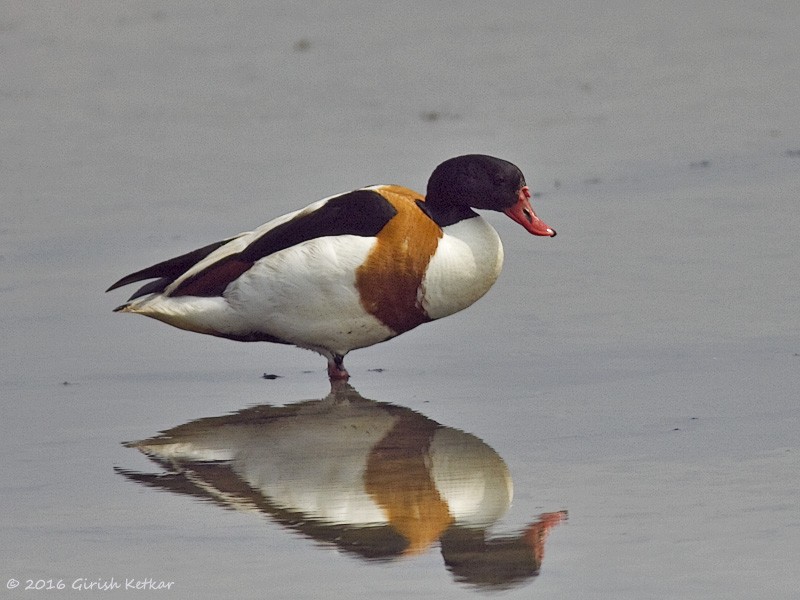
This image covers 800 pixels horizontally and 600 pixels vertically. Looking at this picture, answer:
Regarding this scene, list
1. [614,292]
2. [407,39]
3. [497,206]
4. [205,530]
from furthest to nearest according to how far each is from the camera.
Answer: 1. [407,39]
2. [614,292]
3. [497,206]
4. [205,530]

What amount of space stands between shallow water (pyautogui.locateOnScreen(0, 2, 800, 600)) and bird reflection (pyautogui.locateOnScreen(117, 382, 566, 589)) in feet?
0.05

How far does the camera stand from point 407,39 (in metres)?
13.2

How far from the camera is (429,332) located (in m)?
7.38

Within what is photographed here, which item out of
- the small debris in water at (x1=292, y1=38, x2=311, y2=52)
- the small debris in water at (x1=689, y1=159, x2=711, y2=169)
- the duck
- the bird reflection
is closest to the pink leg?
the duck

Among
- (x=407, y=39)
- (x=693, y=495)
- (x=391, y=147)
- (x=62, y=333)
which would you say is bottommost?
(x=693, y=495)

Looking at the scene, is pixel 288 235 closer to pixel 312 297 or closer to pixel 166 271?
pixel 312 297

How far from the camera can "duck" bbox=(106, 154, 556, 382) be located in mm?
6660

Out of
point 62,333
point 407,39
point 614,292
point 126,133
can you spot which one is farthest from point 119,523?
point 407,39

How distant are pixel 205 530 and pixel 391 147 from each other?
5.60 metres

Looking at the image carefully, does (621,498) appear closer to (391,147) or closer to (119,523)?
(119,523)

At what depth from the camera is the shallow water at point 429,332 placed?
15.4ft

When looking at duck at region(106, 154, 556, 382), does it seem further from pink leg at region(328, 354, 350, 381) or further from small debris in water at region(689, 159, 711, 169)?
small debris in water at region(689, 159, 711, 169)

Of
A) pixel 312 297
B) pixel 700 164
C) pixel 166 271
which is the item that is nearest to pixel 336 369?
pixel 312 297

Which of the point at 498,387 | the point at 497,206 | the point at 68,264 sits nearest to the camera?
the point at 498,387
